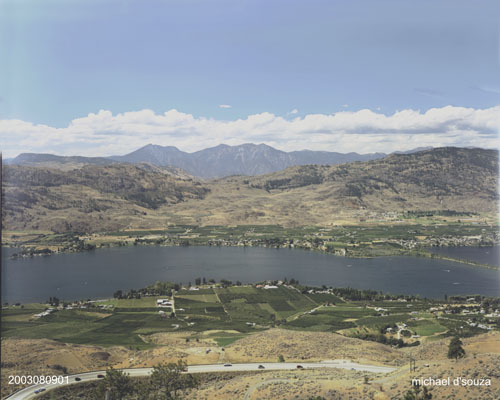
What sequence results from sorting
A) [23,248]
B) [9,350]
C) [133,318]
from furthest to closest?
[23,248], [133,318], [9,350]

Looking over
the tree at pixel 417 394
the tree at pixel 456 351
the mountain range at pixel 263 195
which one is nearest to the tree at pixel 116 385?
the tree at pixel 417 394

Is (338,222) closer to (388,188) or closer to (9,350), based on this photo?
(388,188)

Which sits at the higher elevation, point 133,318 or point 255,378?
point 255,378

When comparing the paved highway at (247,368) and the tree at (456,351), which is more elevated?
the tree at (456,351)

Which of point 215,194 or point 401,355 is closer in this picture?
point 401,355

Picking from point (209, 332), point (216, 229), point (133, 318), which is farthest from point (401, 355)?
point (216, 229)

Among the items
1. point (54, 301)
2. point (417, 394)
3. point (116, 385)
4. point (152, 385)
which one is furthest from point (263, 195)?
point (417, 394)

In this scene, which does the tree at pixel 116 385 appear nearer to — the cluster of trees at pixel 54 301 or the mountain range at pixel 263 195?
the cluster of trees at pixel 54 301

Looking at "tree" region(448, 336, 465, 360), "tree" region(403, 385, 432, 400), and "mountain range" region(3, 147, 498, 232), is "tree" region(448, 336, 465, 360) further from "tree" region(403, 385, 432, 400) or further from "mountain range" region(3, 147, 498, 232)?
"mountain range" region(3, 147, 498, 232)

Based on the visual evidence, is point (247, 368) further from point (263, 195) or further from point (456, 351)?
point (263, 195)
